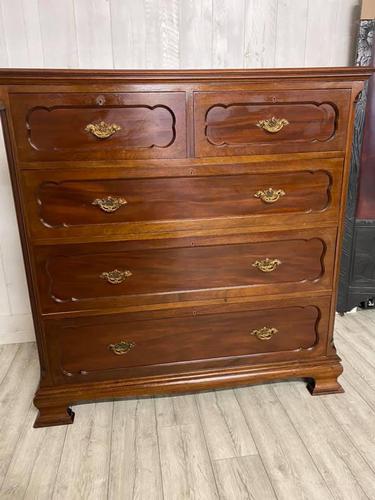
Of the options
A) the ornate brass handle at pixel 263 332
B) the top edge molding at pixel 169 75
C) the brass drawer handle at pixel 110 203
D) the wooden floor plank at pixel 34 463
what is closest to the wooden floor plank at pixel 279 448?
the ornate brass handle at pixel 263 332

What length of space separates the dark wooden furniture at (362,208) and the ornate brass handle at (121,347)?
4.36 feet

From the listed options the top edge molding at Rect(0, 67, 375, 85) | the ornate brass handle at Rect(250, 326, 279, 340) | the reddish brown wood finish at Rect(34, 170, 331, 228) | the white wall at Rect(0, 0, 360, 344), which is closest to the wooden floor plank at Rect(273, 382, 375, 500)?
the ornate brass handle at Rect(250, 326, 279, 340)

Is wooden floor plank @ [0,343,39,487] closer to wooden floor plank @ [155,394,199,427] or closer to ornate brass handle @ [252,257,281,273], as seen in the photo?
wooden floor plank @ [155,394,199,427]

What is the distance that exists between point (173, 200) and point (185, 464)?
923 mm

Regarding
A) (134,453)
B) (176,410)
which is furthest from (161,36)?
(134,453)

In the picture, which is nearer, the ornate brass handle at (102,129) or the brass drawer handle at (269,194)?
the ornate brass handle at (102,129)

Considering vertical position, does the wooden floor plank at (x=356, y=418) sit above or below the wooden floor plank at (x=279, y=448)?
above

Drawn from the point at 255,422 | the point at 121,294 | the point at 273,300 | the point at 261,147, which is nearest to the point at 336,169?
the point at 261,147

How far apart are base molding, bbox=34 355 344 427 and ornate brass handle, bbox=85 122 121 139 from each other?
94cm

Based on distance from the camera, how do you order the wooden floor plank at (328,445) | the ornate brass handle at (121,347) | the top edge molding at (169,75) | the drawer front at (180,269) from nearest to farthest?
1. the top edge molding at (169,75)
2. the wooden floor plank at (328,445)
3. the drawer front at (180,269)
4. the ornate brass handle at (121,347)

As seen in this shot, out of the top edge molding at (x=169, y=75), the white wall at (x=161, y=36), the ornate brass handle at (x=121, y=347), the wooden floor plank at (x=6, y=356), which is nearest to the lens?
the top edge molding at (x=169, y=75)

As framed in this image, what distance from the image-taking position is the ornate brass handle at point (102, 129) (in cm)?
125

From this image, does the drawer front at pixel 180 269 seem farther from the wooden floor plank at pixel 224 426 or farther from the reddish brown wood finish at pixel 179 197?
the wooden floor plank at pixel 224 426

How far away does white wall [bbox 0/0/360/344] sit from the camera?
1704 millimetres
